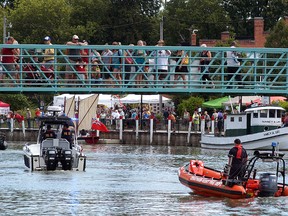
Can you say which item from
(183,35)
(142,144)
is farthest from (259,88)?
(183,35)

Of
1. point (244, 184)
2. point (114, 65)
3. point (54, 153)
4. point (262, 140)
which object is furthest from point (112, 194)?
point (262, 140)

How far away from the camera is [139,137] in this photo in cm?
8094

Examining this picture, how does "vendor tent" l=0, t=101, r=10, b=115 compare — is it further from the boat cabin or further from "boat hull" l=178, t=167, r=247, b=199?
"boat hull" l=178, t=167, r=247, b=199

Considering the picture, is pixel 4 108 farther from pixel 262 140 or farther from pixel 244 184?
pixel 244 184

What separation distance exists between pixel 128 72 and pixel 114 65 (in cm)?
96

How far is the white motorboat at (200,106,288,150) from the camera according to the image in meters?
71.2

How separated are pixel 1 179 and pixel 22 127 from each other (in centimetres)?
3696

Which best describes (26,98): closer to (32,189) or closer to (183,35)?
(183,35)

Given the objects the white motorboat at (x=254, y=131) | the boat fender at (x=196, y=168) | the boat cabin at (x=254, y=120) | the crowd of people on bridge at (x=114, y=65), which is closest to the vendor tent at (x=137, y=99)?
the white motorboat at (x=254, y=131)

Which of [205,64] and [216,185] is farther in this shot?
[205,64]

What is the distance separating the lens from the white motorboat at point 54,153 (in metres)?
47.9

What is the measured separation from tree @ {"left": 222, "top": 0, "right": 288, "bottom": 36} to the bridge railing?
237 ft

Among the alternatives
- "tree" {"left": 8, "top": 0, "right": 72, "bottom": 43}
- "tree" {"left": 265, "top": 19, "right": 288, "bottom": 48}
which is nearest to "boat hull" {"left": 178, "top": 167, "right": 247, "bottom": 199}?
"tree" {"left": 265, "top": 19, "right": 288, "bottom": 48}

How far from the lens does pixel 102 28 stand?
12800cm
